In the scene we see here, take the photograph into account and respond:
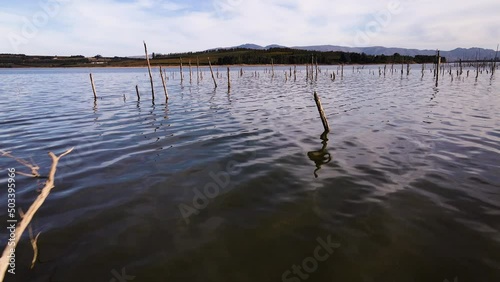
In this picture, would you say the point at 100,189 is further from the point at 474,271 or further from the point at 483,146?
the point at 483,146

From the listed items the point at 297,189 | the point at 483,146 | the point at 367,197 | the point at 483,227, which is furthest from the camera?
the point at 483,146

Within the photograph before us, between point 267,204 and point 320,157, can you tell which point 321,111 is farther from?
point 267,204

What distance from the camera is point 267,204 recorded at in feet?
23.5

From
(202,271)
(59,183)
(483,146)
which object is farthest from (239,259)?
(483,146)

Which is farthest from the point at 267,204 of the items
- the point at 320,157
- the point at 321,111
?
the point at 321,111

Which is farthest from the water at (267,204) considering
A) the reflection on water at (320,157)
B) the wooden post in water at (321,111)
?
the wooden post in water at (321,111)

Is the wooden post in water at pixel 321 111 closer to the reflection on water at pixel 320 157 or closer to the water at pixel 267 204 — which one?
the water at pixel 267 204

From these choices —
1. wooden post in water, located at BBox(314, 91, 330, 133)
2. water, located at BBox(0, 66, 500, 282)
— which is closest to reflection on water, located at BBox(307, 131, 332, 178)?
water, located at BBox(0, 66, 500, 282)

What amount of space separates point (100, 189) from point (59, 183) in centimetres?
145

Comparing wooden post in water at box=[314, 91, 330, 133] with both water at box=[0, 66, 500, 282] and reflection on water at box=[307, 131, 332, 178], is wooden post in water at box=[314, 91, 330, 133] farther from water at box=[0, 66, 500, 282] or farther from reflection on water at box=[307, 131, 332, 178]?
reflection on water at box=[307, 131, 332, 178]

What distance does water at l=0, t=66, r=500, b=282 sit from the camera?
16.6ft

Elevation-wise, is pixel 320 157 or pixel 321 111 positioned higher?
pixel 321 111

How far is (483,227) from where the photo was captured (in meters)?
5.94

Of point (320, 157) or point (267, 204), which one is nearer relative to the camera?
point (267, 204)
